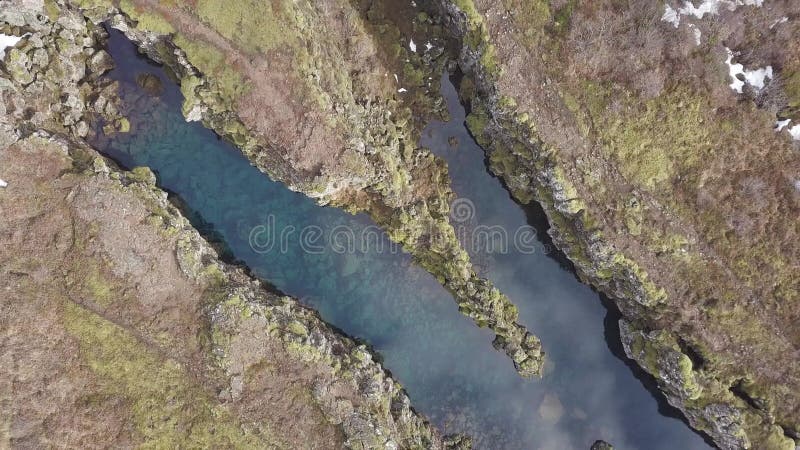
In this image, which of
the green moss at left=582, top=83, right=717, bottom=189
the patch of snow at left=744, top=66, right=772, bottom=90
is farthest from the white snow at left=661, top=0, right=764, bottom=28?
the green moss at left=582, top=83, right=717, bottom=189

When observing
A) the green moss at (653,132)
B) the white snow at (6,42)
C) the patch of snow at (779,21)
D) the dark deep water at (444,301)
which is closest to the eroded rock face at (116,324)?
the white snow at (6,42)

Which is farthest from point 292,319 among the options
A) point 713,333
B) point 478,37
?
point 713,333

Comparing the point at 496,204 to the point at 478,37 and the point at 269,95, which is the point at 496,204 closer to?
the point at 478,37

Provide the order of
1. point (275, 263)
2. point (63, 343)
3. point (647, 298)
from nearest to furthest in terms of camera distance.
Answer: point (63, 343) → point (647, 298) → point (275, 263)

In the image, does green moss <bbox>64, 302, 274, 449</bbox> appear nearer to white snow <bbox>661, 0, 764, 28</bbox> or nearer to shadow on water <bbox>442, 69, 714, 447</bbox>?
shadow on water <bbox>442, 69, 714, 447</bbox>

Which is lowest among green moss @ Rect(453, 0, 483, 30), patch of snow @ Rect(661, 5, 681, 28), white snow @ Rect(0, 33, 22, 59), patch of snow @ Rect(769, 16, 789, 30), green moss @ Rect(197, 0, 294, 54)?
white snow @ Rect(0, 33, 22, 59)

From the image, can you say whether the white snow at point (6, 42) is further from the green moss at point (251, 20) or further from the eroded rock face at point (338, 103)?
→ the green moss at point (251, 20)

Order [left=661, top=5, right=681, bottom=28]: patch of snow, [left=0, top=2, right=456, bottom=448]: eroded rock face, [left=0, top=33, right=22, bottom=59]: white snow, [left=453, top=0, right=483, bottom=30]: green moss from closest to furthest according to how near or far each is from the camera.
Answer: [left=0, top=2, right=456, bottom=448]: eroded rock face, [left=453, top=0, right=483, bottom=30]: green moss, [left=661, top=5, right=681, bottom=28]: patch of snow, [left=0, top=33, right=22, bottom=59]: white snow
